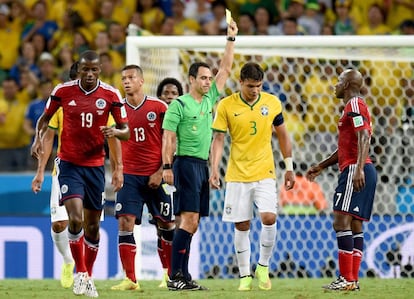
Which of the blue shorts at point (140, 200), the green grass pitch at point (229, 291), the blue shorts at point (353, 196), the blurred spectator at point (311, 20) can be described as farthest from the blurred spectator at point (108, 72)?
the blue shorts at point (353, 196)

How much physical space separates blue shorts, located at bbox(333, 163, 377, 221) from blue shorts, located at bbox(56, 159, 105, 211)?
7.01ft

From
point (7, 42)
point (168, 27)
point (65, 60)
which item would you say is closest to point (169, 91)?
point (168, 27)

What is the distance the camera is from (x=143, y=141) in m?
10.8

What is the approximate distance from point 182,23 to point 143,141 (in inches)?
271

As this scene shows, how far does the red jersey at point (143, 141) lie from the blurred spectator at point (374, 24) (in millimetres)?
6059

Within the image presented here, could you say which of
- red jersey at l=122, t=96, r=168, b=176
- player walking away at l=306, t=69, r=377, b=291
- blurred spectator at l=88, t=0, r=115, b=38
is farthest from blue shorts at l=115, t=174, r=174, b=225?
blurred spectator at l=88, t=0, r=115, b=38

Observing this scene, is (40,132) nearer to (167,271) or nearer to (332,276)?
(167,271)

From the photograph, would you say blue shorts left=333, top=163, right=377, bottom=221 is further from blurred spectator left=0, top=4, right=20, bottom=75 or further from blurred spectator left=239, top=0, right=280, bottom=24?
blurred spectator left=0, top=4, right=20, bottom=75

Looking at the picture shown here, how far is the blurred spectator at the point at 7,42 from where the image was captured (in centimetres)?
1814

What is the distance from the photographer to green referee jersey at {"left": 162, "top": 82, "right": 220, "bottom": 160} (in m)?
10.2

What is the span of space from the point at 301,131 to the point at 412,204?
1.65 metres

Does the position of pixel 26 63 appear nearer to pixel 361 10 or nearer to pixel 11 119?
pixel 11 119

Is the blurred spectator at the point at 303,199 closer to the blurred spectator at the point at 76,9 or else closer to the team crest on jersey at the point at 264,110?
the team crest on jersey at the point at 264,110

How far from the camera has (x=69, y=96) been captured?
9.62 meters
